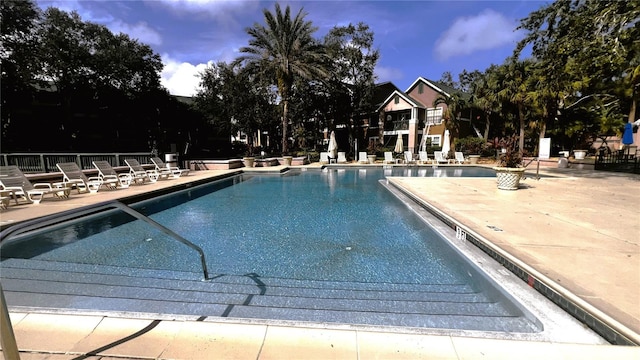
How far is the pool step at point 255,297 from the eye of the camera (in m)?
3.05

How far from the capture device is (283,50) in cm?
2081

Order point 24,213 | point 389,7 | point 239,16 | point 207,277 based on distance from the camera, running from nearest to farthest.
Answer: point 207,277, point 24,213, point 389,7, point 239,16

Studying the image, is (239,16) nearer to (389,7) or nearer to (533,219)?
(389,7)

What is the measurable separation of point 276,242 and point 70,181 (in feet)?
23.9

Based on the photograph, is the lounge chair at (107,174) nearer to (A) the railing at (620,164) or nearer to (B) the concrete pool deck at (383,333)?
(B) the concrete pool deck at (383,333)

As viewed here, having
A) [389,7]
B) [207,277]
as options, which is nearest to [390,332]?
[207,277]

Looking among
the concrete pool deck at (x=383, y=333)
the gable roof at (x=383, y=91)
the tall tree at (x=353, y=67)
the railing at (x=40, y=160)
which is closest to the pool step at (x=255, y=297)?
the concrete pool deck at (x=383, y=333)

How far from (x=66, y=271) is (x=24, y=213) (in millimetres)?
3443

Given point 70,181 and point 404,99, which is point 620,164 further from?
point 70,181

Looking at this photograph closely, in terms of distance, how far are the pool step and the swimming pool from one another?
13mm

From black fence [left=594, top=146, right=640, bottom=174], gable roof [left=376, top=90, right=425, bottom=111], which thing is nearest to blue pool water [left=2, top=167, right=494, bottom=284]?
black fence [left=594, top=146, right=640, bottom=174]

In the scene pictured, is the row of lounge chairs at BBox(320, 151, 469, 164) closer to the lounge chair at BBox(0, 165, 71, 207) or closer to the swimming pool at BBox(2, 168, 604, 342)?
the swimming pool at BBox(2, 168, 604, 342)

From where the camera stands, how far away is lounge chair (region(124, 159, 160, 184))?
11.2 m

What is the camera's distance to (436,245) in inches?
203
